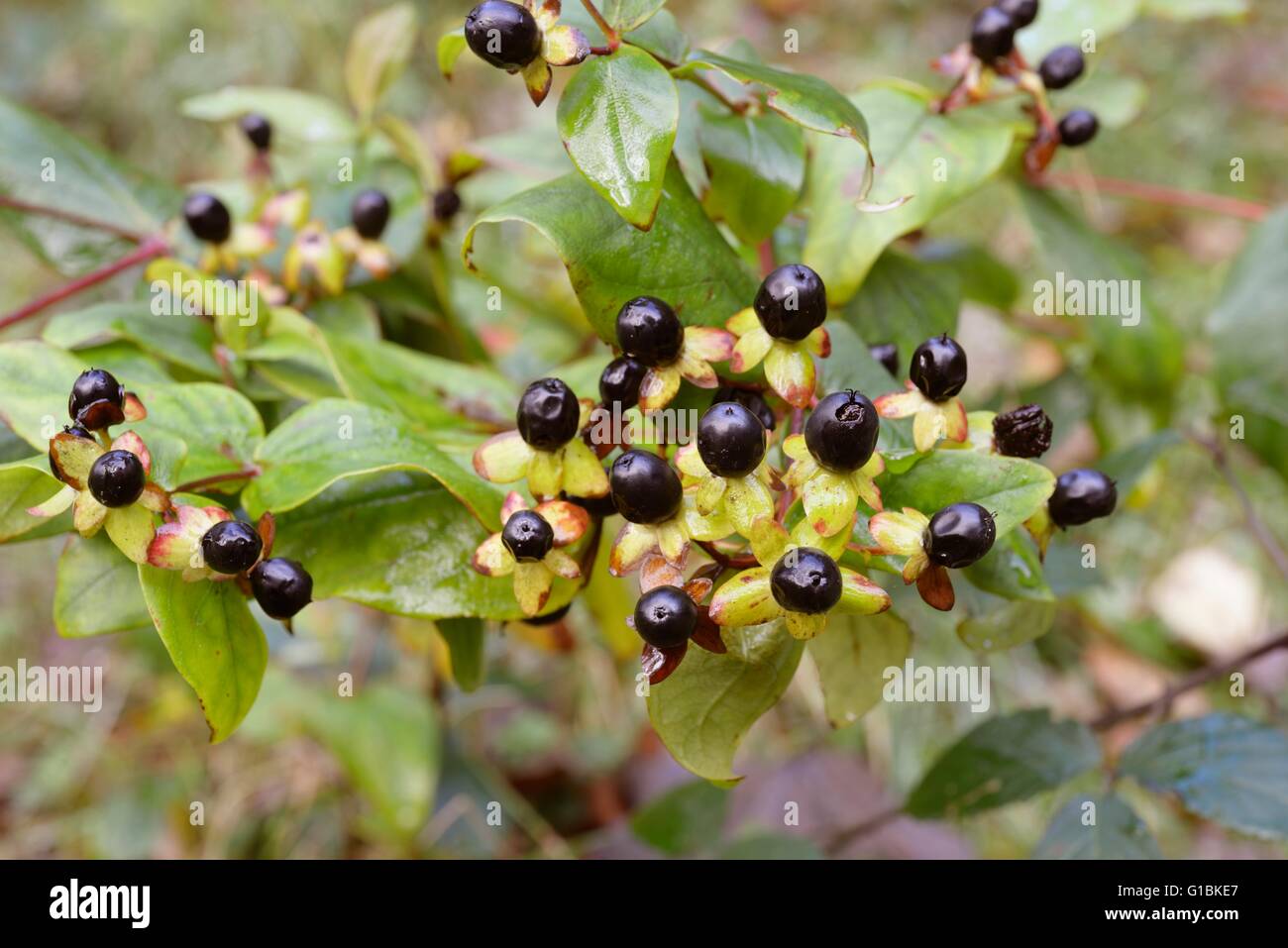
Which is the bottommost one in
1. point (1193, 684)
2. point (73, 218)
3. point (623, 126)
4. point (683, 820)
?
point (683, 820)

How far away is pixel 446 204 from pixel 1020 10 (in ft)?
1.65

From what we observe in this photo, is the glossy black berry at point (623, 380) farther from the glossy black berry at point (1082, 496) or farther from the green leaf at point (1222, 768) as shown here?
the green leaf at point (1222, 768)

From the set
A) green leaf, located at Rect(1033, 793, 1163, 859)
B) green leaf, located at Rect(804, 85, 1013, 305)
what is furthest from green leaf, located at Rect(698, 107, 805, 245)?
green leaf, located at Rect(1033, 793, 1163, 859)

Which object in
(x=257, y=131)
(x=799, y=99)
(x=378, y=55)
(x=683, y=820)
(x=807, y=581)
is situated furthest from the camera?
(x=683, y=820)

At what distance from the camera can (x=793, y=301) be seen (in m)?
0.56

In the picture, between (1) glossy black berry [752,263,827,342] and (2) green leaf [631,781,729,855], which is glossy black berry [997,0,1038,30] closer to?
(1) glossy black berry [752,263,827,342]

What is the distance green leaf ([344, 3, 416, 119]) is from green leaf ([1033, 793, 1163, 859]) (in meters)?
0.92

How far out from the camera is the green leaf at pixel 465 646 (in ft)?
2.42

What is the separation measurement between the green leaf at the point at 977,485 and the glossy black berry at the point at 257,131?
26.1 inches

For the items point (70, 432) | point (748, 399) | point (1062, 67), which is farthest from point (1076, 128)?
point (70, 432)

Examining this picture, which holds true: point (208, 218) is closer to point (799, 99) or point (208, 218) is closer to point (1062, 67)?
point (799, 99)
